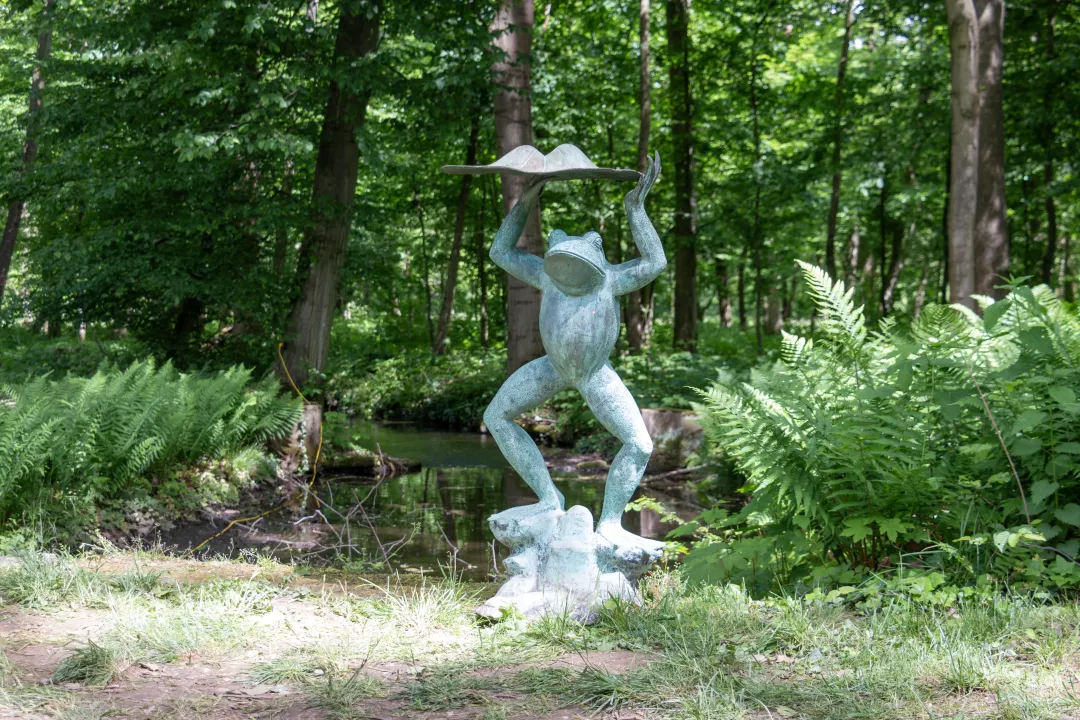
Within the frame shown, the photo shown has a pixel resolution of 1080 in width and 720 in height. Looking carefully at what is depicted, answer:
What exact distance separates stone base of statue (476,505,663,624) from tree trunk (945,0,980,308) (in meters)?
7.47

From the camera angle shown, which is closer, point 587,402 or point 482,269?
point 587,402

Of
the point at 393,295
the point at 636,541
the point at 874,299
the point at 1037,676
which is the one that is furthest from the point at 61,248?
Answer: the point at 874,299

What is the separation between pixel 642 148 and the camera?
54.7 feet

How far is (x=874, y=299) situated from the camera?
2552cm

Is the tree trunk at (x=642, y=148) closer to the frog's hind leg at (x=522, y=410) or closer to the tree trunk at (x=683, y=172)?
the tree trunk at (x=683, y=172)

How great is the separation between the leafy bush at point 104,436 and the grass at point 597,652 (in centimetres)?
264

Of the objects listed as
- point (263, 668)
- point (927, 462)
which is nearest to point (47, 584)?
point (263, 668)

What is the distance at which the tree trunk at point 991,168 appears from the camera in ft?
34.1

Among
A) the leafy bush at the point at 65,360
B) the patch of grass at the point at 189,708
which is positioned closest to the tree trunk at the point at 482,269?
the leafy bush at the point at 65,360

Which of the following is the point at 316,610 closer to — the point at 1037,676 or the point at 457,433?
the point at 1037,676

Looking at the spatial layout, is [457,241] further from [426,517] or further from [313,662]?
[313,662]

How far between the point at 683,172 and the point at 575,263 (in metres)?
15.3

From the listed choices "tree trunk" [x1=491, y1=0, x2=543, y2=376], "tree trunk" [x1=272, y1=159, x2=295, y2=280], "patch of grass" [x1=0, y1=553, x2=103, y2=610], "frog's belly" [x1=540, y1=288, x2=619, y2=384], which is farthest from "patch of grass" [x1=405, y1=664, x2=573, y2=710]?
"tree trunk" [x1=272, y1=159, x2=295, y2=280]

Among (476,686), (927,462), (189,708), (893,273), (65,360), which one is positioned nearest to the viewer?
(189,708)
